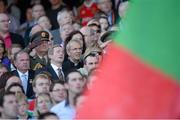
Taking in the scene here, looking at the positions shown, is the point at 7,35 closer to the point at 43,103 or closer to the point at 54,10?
the point at 54,10

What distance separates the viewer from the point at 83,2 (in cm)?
1057

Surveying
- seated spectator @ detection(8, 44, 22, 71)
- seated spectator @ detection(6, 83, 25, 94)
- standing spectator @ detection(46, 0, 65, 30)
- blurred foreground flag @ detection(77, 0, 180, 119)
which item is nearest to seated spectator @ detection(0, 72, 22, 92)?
seated spectator @ detection(6, 83, 25, 94)

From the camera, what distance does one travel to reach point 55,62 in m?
7.80

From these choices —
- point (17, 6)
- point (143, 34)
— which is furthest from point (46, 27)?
point (143, 34)

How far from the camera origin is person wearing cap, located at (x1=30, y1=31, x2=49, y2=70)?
7.95 m

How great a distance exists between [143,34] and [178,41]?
Result: 25 centimetres

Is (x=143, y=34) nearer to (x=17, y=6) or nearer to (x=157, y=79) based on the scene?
(x=157, y=79)

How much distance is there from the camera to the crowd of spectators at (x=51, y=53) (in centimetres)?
650

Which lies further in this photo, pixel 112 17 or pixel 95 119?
pixel 112 17

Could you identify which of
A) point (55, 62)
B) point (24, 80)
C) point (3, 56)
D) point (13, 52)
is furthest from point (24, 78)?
point (13, 52)

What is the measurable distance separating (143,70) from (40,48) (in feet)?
10.8

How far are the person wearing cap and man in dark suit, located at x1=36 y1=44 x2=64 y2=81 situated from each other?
0.12 meters

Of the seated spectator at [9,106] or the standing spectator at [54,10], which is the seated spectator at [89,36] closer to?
the standing spectator at [54,10]

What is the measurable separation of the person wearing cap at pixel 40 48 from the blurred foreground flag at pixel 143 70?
2767 millimetres
